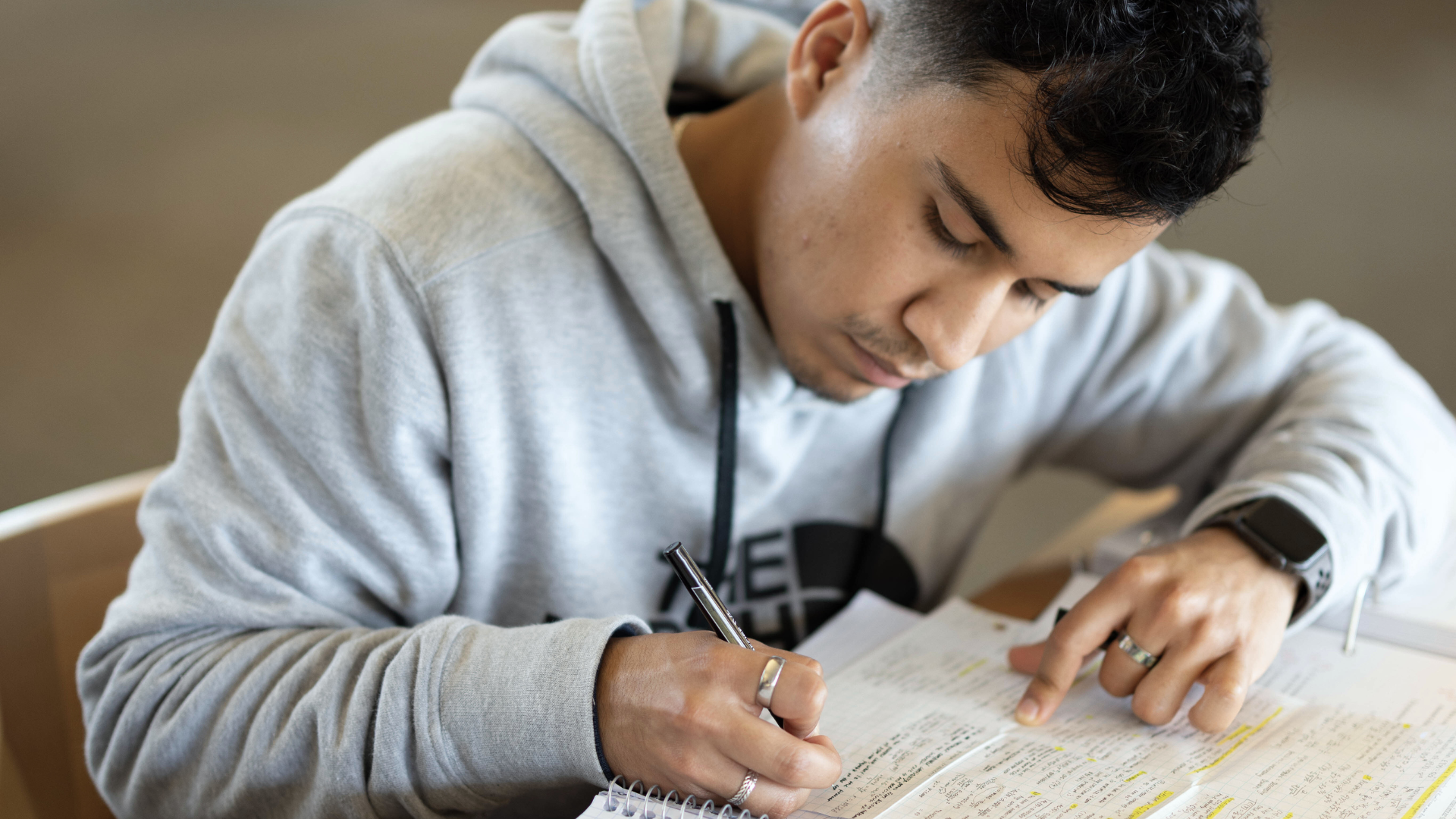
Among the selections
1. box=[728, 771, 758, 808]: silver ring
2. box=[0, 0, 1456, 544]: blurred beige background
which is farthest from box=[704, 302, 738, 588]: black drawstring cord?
box=[0, 0, 1456, 544]: blurred beige background

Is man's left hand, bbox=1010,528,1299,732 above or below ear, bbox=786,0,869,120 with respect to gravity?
below

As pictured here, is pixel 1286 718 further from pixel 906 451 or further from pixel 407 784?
pixel 407 784

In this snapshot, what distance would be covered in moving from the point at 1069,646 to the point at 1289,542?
9.3 inches

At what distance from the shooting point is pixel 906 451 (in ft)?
3.96

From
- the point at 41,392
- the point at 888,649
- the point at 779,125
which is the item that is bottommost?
the point at 41,392

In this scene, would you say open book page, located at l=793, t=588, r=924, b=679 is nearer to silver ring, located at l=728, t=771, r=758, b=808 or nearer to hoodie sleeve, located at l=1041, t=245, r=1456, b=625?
silver ring, located at l=728, t=771, r=758, b=808

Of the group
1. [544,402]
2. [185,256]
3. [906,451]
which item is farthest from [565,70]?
[185,256]

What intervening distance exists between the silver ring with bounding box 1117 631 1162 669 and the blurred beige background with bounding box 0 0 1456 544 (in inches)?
65.4

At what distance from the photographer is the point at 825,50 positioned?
2.96ft

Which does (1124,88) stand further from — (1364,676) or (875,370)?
(1364,676)

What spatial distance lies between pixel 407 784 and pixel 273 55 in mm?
4452

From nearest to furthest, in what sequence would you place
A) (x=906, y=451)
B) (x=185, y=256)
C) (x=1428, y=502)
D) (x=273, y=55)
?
(x=1428, y=502)
(x=906, y=451)
(x=185, y=256)
(x=273, y=55)

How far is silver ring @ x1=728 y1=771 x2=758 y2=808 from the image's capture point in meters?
0.65

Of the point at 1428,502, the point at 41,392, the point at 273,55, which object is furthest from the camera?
the point at 273,55
